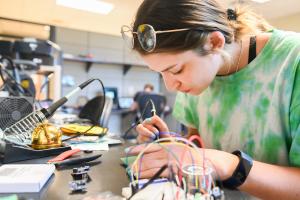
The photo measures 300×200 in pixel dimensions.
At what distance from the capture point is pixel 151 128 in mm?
695

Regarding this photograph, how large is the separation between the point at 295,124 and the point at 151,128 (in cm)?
35

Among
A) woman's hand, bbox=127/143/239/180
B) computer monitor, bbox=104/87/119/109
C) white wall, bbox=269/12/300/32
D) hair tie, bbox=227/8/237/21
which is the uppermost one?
white wall, bbox=269/12/300/32

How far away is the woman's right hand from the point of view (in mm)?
680

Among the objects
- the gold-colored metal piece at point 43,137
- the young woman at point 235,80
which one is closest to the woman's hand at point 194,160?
the young woman at point 235,80

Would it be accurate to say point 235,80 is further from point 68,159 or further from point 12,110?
point 12,110

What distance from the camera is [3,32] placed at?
5.27m

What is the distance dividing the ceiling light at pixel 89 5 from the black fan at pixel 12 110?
311 centimetres

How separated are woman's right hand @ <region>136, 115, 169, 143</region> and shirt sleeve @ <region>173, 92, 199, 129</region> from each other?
0.68 ft

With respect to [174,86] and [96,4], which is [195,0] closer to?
[174,86]

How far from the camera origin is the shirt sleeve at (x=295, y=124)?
53 centimetres

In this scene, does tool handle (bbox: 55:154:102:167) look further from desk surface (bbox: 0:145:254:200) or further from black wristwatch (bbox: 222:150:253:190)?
black wristwatch (bbox: 222:150:253:190)

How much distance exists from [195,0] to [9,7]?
13.9ft

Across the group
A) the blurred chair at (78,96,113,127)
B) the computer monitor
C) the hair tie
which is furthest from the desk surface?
the computer monitor

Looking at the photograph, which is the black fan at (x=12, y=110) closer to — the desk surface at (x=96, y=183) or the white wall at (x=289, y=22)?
the desk surface at (x=96, y=183)
